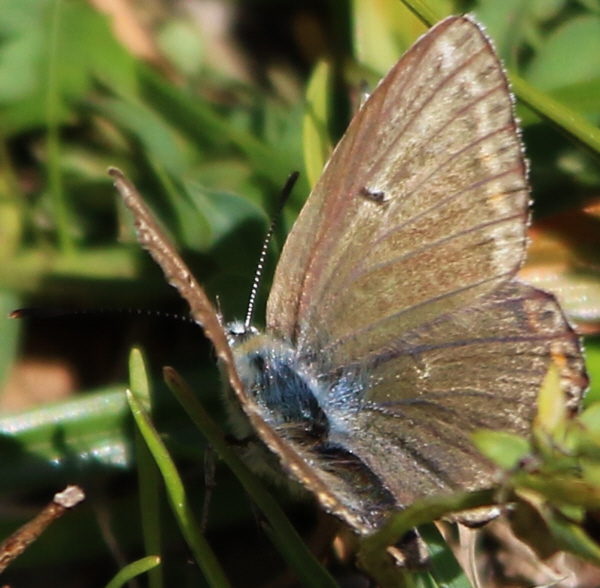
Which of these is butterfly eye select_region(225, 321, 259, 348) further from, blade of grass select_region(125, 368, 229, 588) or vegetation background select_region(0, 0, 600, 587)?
blade of grass select_region(125, 368, 229, 588)

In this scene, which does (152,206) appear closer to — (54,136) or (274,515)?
(54,136)

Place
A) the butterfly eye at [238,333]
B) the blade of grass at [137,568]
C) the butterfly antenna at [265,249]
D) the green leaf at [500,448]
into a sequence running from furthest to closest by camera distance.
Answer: the butterfly antenna at [265,249]
the butterfly eye at [238,333]
the blade of grass at [137,568]
the green leaf at [500,448]

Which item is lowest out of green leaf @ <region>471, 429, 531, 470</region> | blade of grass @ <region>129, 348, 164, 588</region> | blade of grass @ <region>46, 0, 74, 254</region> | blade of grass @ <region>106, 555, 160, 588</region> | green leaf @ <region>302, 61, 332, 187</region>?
green leaf @ <region>471, 429, 531, 470</region>

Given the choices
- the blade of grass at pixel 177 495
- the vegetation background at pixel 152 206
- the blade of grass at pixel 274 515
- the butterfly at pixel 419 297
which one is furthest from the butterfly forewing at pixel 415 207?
the blade of grass at pixel 177 495

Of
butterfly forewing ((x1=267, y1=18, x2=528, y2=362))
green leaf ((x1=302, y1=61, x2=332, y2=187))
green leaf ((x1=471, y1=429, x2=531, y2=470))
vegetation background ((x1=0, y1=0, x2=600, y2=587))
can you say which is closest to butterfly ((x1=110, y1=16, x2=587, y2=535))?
butterfly forewing ((x1=267, y1=18, x2=528, y2=362))

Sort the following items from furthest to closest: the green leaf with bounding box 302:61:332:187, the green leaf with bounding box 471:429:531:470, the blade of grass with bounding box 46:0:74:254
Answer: the blade of grass with bounding box 46:0:74:254 → the green leaf with bounding box 302:61:332:187 → the green leaf with bounding box 471:429:531:470

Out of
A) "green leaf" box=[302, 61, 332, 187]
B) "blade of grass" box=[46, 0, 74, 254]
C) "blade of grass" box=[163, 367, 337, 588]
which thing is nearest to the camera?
"blade of grass" box=[163, 367, 337, 588]

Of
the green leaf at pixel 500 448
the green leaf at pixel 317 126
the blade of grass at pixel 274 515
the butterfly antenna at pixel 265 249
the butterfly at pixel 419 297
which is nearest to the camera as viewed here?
the green leaf at pixel 500 448

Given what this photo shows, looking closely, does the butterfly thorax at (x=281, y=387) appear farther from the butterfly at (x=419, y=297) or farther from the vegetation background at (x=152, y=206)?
the vegetation background at (x=152, y=206)
